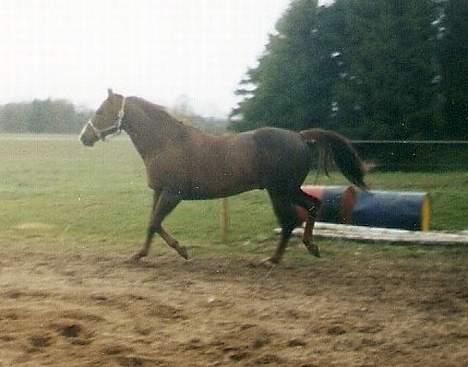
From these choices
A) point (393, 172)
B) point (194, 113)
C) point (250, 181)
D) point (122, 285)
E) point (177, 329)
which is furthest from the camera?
point (393, 172)

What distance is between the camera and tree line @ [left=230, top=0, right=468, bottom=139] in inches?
473

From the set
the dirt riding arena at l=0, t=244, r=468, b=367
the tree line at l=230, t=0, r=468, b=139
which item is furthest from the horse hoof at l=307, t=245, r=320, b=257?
the tree line at l=230, t=0, r=468, b=139

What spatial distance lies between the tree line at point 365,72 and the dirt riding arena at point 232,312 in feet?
16.9

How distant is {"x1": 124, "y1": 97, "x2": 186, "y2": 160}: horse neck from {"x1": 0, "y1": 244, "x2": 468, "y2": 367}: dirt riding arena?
1228 mm

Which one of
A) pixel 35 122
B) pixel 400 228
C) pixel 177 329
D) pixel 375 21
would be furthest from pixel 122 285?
pixel 375 21

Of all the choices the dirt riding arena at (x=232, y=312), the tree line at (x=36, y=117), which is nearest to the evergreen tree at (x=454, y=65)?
the dirt riding arena at (x=232, y=312)

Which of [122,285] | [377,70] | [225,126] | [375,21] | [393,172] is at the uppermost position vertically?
[375,21]

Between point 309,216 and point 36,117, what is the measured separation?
5121 mm

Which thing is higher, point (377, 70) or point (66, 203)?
point (377, 70)

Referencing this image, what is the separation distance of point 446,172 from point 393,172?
2.82ft

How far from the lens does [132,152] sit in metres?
10.4

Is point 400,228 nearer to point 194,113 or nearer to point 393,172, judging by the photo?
point 194,113

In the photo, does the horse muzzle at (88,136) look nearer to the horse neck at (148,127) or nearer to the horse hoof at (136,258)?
the horse neck at (148,127)

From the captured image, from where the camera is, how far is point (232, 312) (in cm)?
509
